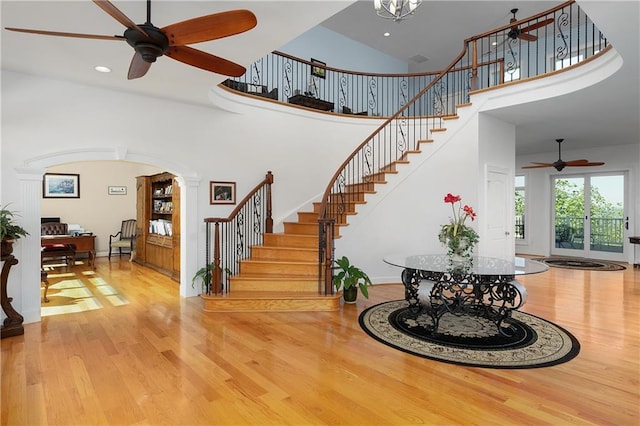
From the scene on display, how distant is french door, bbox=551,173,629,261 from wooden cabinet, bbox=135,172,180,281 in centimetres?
989

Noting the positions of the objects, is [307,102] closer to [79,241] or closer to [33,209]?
[33,209]

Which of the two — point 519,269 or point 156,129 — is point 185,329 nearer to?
point 156,129

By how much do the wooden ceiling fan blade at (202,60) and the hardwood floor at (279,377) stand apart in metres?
2.46

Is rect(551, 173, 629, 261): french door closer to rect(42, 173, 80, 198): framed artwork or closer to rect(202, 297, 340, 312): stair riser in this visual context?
rect(202, 297, 340, 312): stair riser

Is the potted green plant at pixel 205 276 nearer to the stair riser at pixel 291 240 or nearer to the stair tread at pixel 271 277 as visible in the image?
the stair tread at pixel 271 277

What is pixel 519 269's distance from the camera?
3.48 metres

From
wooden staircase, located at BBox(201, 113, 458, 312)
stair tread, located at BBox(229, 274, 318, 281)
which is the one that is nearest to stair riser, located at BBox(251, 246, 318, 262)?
wooden staircase, located at BBox(201, 113, 458, 312)

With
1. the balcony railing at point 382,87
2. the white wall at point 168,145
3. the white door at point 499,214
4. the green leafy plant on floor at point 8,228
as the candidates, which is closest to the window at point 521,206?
the balcony railing at point 382,87

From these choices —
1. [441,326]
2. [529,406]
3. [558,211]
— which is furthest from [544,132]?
[529,406]

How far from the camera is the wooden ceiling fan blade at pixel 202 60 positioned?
8.20ft

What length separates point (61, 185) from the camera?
888 cm

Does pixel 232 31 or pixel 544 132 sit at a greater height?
pixel 544 132

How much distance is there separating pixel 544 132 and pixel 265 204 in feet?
19.3

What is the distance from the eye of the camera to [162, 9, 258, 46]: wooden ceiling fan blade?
2.00 metres
